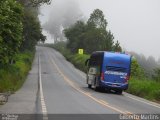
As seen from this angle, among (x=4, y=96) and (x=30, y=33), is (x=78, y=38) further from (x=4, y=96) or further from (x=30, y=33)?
(x=4, y=96)

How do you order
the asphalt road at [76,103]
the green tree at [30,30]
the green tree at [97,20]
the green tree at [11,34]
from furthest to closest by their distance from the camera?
the green tree at [97,20], the green tree at [30,30], the green tree at [11,34], the asphalt road at [76,103]

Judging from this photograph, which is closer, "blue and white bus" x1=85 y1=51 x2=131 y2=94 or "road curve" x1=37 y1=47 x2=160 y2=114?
"road curve" x1=37 y1=47 x2=160 y2=114

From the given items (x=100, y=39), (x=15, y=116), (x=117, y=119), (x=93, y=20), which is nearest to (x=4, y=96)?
(x=15, y=116)

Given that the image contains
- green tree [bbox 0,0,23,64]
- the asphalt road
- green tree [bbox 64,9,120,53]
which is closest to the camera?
the asphalt road

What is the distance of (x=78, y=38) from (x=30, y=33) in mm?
43658

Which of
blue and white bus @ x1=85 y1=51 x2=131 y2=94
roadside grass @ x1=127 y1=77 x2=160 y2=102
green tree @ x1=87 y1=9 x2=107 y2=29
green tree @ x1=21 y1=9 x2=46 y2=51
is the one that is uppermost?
green tree @ x1=87 y1=9 x2=107 y2=29

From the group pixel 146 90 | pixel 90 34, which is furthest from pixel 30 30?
pixel 146 90

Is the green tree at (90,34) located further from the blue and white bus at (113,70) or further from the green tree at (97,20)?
the blue and white bus at (113,70)

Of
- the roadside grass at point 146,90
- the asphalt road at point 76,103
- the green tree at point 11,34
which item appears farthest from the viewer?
the roadside grass at point 146,90

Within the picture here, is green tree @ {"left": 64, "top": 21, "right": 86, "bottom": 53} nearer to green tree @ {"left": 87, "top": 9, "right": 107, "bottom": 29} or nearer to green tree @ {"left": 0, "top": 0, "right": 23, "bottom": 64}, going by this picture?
green tree @ {"left": 87, "top": 9, "right": 107, "bottom": 29}

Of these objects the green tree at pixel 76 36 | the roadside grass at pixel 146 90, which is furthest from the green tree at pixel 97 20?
the roadside grass at pixel 146 90

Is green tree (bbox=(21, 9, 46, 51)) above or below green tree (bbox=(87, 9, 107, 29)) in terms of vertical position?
below

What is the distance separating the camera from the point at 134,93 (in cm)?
4338

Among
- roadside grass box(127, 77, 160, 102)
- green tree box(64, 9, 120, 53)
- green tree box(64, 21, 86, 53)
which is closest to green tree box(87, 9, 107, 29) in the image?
green tree box(64, 9, 120, 53)
